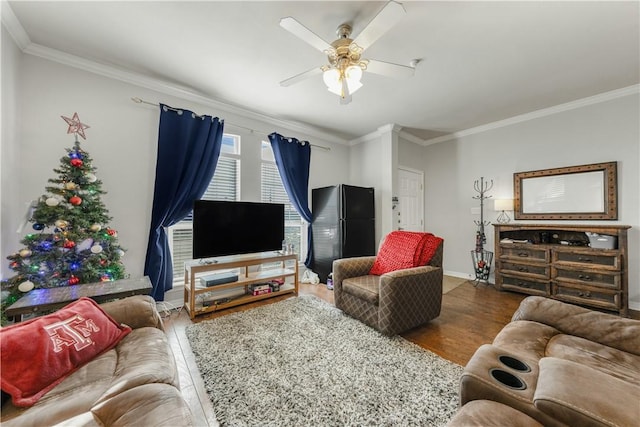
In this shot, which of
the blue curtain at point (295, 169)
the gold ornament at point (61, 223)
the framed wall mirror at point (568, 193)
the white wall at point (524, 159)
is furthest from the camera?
the blue curtain at point (295, 169)

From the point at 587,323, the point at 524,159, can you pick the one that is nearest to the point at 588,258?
the point at 524,159

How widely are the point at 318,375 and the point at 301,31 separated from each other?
7.48ft

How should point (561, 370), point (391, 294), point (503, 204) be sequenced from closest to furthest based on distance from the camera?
point (561, 370)
point (391, 294)
point (503, 204)

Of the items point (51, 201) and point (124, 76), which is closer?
point (51, 201)

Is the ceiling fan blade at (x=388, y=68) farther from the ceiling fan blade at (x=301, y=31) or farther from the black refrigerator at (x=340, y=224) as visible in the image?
the black refrigerator at (x=340, y=224)

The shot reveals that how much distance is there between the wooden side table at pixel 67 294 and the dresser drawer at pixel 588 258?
14.8 feet

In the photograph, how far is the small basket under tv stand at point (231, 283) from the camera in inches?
102

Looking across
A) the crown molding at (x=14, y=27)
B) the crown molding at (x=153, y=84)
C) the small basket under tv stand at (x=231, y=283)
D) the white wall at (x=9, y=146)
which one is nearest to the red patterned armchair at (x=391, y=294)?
the small basket under tv stand at (x=231, y=283)

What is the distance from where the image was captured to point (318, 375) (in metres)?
1.66

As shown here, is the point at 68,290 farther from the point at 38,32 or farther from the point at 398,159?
the point at 398,159

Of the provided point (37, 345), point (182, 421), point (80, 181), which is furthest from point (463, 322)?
point (80, 181)

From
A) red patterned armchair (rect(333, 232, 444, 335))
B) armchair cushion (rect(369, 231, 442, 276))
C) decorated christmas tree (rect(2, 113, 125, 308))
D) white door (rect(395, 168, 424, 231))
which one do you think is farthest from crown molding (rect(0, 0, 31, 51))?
white door (rect(395, 168, 424, 231))

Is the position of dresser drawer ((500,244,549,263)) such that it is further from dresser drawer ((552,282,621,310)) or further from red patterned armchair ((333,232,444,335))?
red patterned armchair ((333,232,444,335))

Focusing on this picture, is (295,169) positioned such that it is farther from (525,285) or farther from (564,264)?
(564,264)
